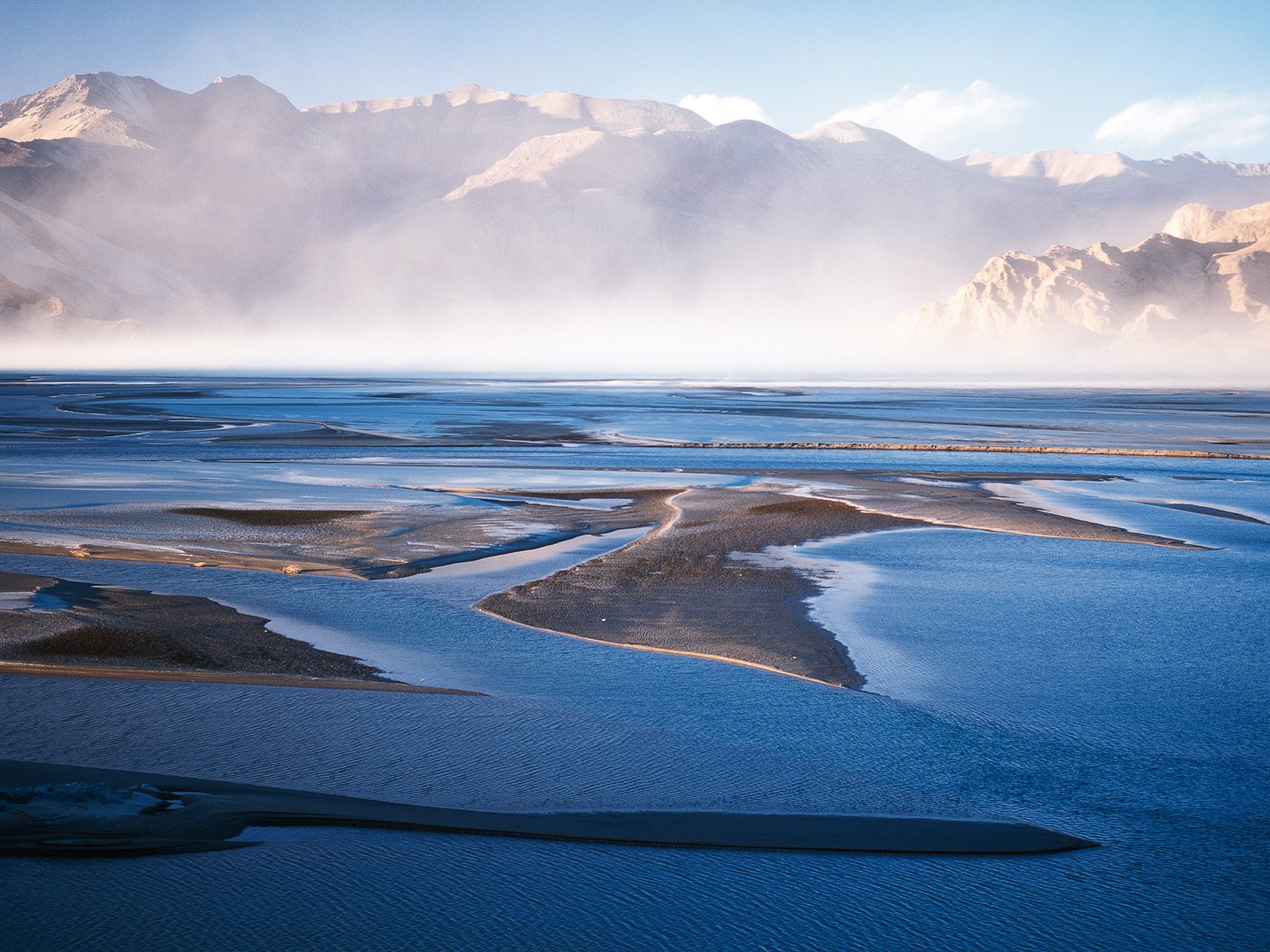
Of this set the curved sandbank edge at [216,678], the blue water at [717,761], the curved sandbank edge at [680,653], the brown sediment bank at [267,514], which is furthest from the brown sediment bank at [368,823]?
the brown sediment bank at [267,514]

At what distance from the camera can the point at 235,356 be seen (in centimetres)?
15788

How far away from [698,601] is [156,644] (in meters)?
3.86

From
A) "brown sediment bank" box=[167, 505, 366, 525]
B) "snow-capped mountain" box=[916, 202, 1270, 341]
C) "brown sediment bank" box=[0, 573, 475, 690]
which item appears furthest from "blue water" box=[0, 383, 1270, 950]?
"snow-capped mountain" box=[916, 202, 1270, 341]

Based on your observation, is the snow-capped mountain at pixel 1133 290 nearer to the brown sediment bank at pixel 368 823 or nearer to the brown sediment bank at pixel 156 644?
the brown sediment bank at pixel 156 644

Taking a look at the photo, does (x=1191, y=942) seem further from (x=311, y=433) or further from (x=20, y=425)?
(x=20, y=425)

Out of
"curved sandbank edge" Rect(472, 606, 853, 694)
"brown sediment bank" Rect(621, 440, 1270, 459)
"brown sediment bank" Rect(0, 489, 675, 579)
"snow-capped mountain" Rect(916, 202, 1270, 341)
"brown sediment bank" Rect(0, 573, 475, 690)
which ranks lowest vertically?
"curved sandbank edge" Rect(472, 606, 853, 694)

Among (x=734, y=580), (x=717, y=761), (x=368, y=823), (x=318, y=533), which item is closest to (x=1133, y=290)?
(x=318, y=533)

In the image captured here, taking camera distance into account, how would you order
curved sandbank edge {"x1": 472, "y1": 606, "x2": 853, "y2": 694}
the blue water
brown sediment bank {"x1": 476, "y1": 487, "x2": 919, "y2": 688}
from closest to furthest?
the blue water → curved sandbank edge {"x1": 472, "y1": 606, "x2": 853, "y2": 694} → brown sediment bank {"x1": 476, "y1": 487, "x2": 919, "y2": 688}

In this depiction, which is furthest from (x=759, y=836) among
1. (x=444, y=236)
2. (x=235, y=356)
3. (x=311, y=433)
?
(x=444, y=236)

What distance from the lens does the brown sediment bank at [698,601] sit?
24.1ft

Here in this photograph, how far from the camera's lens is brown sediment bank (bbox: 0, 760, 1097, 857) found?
440cm

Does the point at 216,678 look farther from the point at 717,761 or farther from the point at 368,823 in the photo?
the point at 717,761

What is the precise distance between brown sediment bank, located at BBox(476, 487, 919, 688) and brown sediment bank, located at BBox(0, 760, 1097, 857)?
6.62 feet

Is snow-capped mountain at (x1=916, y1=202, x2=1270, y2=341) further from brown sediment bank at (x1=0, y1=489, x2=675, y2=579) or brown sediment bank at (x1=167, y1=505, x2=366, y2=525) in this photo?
brown sediment bank at (x1=167, y1=505, x2=366, y2=525)
